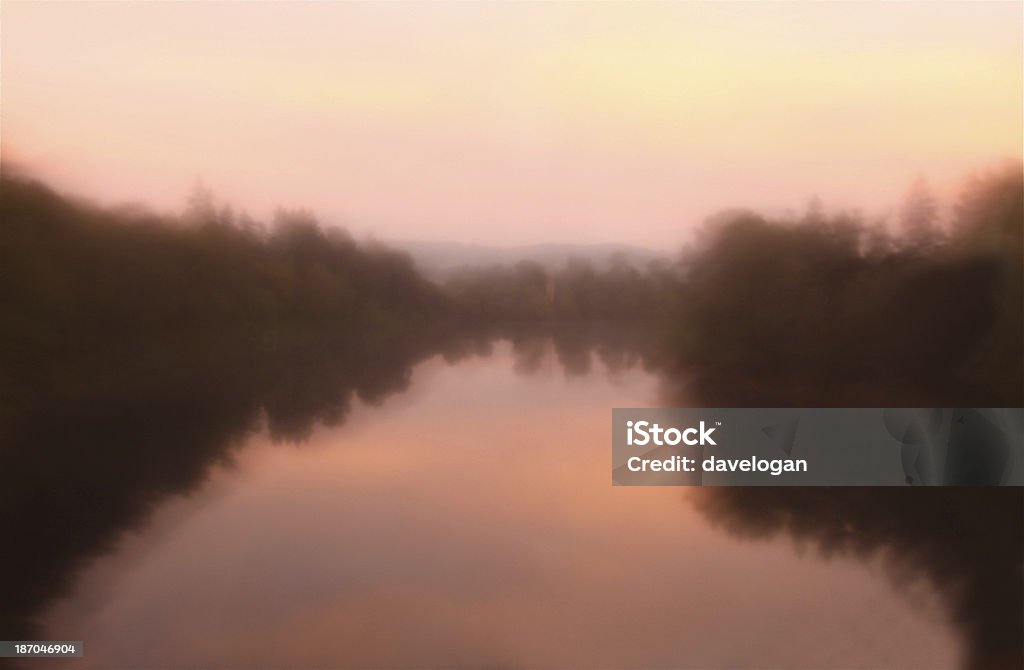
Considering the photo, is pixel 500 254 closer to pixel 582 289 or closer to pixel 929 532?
pixel 582 289

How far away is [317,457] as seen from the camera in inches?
52.4

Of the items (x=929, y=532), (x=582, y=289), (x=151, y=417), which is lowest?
(x=929, y=532)

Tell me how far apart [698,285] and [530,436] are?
1.80 ft

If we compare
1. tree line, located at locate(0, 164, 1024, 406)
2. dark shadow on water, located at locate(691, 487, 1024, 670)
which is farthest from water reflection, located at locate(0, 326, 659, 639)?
dark shadow on water, located at locate(691, 487, 1024, 670)

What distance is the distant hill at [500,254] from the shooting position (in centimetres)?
128

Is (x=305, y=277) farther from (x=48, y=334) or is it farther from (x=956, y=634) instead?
(x=956, y=634)

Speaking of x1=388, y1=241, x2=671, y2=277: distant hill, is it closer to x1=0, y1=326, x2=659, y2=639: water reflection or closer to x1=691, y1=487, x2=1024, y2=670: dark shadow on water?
x1=0, y1=326, x2=659, y2=639: water reflection

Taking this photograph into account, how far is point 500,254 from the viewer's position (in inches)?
50.8

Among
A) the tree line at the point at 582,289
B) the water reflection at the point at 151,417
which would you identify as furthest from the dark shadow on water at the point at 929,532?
the water reflection at the point at 151,417

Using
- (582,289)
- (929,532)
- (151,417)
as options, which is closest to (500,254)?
(582,289)

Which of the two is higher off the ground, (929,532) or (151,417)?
(151,417)

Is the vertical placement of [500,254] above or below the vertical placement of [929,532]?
above

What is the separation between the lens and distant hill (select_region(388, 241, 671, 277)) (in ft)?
4.21

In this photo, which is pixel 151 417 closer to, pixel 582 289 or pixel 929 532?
pixel 582 289
